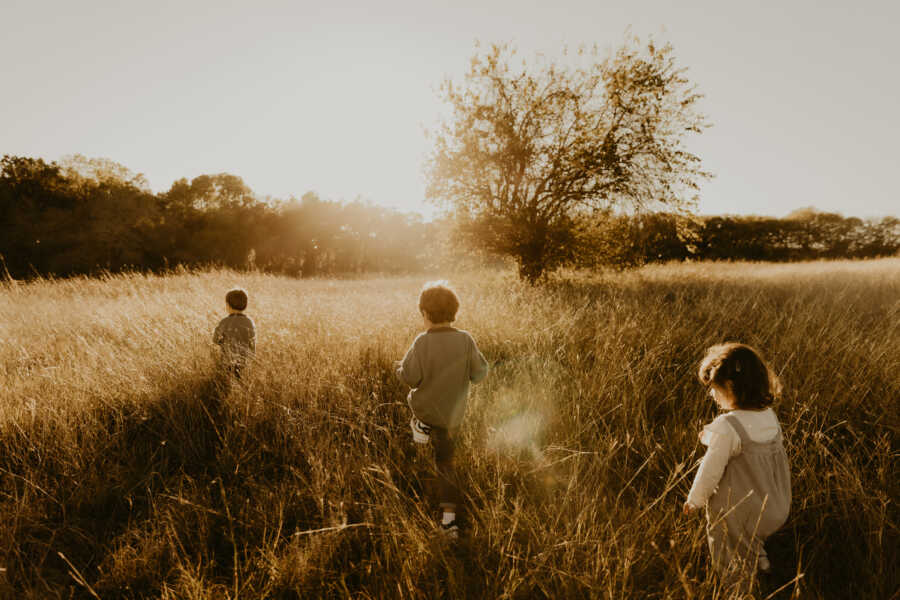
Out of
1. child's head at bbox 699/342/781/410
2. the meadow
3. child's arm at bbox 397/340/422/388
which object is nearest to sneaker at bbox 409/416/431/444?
the meadow

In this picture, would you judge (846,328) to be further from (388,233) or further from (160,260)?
(160,260)

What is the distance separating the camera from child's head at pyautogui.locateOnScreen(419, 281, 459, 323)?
2.56 m

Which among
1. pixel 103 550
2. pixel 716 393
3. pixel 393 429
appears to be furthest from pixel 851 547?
pixel 103 550

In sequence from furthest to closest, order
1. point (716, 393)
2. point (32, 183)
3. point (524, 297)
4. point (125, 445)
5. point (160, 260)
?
point (32, 183) < point (160, 260) < point (524, 297) < point (125, 445) < point (716, 393)

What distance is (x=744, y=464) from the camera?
1.78 meters

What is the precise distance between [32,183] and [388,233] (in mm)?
26407

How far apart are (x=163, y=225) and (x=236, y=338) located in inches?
1133

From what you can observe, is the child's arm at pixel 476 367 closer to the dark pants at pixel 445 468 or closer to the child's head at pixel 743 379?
the dark pants at pixel 445 468

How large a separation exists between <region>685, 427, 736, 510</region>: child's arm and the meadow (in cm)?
13

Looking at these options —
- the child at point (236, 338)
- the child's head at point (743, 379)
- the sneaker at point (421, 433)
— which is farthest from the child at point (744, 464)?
the child at point (236, 338)

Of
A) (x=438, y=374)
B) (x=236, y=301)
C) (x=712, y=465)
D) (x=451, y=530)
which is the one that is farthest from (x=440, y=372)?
(x=236, y=301)

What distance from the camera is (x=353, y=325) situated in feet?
16.8

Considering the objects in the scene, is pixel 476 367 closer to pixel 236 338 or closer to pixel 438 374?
pixel 438 374

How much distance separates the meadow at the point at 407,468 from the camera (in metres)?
1.83
